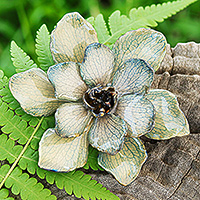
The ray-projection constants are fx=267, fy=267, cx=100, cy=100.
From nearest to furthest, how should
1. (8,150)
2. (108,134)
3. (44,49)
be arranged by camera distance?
(108,134) < (8,150) < (44,49)

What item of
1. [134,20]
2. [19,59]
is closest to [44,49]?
[19,59]

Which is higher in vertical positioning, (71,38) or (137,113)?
(71,38)

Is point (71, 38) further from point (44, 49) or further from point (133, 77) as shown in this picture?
point (133, 77)

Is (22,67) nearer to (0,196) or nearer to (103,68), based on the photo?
(103,68)

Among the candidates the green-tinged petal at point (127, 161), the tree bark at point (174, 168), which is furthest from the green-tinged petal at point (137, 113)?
the tree bark at point (174, 168)

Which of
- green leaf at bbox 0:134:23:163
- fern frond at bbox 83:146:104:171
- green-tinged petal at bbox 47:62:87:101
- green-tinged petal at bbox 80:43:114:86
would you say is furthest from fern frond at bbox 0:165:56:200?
green-tinged petal at bbox 80:43:114:86

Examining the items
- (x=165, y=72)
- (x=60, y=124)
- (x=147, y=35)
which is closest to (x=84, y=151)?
(x=60, y=124)

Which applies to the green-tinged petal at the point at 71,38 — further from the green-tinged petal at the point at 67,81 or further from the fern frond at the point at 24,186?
the fern frond at the point at 24,186

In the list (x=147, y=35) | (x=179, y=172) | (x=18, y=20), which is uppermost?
(x=147, y=35)
